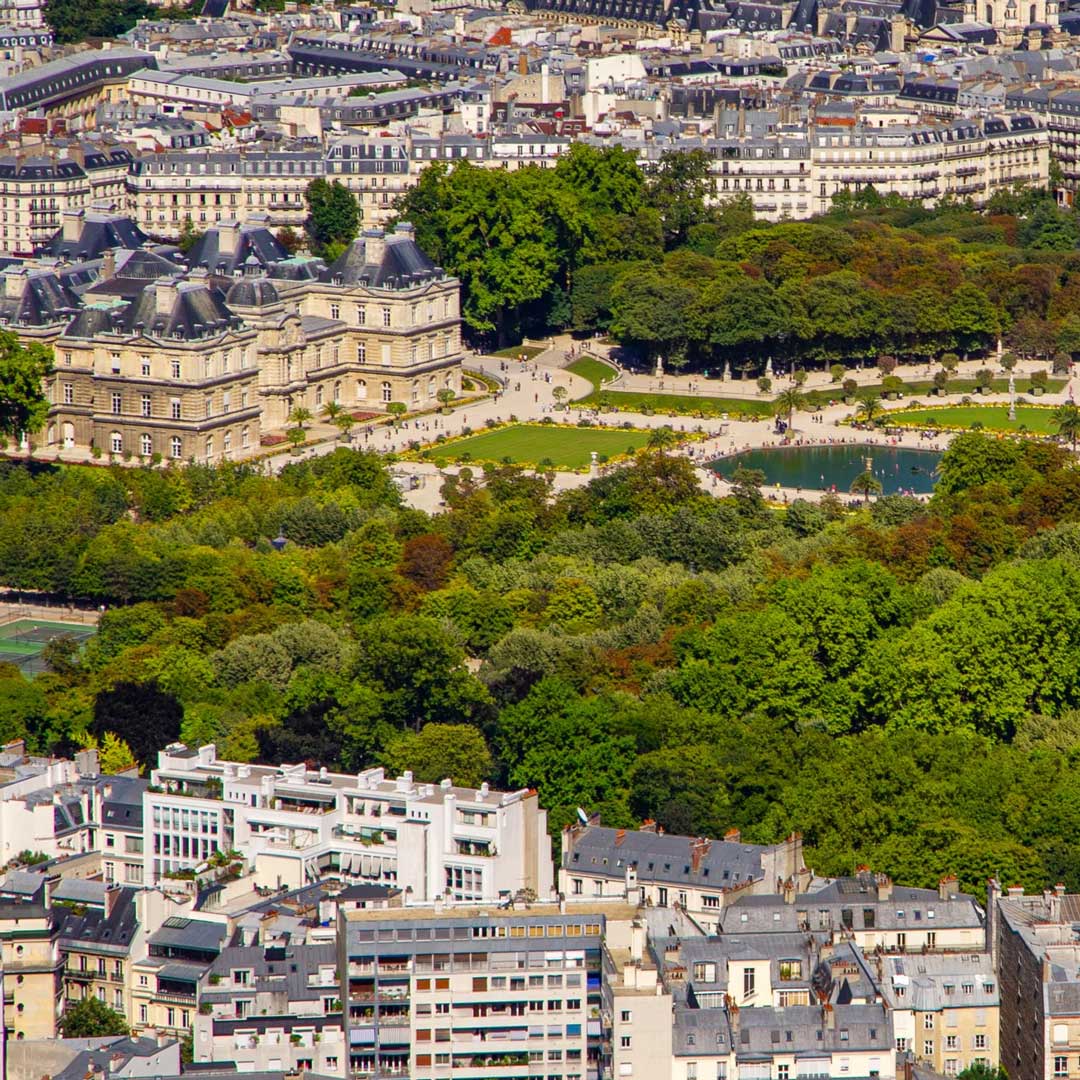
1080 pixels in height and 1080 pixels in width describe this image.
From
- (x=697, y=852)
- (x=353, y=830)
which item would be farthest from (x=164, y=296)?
(x=697, y=852)

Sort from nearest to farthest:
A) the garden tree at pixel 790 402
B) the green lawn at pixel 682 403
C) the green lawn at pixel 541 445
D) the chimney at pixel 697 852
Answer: the chimney at pixel 697 852 < the green lawn at pixel 541 445 < the garden tree at pixel 790 402 < the green lawn at pixel 682 403

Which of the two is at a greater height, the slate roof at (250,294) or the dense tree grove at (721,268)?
the slate roof at (250,294)

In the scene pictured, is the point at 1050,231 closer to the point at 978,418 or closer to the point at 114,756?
the point at 978,418

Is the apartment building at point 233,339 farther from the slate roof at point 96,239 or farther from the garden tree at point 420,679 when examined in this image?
the garden tree at point 420,679

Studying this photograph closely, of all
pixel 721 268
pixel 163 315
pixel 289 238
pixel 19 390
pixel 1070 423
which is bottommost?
pixel 1070 423

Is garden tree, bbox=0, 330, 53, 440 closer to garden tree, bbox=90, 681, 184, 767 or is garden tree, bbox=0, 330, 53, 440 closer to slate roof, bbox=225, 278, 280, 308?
slate roof, bbox=225, 278, 280, 308

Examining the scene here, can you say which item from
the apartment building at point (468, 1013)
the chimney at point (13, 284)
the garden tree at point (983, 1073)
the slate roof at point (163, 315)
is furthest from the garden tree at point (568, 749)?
the chimney at point (13, 284)
